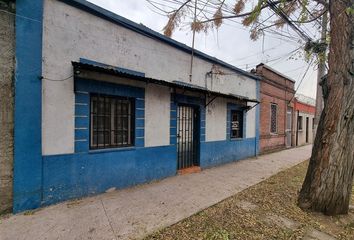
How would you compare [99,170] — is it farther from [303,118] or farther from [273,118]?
[303,118]

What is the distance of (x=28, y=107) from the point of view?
3980 mm

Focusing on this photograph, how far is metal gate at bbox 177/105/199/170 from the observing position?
7.27 m

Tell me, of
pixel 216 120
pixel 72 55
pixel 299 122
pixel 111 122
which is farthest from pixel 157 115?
pixel 299 122

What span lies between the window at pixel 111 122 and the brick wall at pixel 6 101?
149cm

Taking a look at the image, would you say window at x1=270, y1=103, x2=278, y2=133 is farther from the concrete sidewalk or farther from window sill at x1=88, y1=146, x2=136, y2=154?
window sill at x1=88, y1=146, x2=136, y2=154

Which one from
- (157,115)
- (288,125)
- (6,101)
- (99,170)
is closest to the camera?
(6,101)

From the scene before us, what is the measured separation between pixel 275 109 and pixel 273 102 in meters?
0.63

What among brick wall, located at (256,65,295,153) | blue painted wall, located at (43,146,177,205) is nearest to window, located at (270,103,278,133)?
brick wall, located at (256,65,295,153)

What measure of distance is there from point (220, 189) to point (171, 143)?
6.31ft

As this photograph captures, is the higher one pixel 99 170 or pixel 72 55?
pixel 72 55

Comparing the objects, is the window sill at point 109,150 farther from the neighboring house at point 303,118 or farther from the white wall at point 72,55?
the neighboring house at point 303,118

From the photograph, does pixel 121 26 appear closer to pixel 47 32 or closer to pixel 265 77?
pixel 47 32

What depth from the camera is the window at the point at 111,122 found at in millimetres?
5086

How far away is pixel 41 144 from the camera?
13.6 ft
